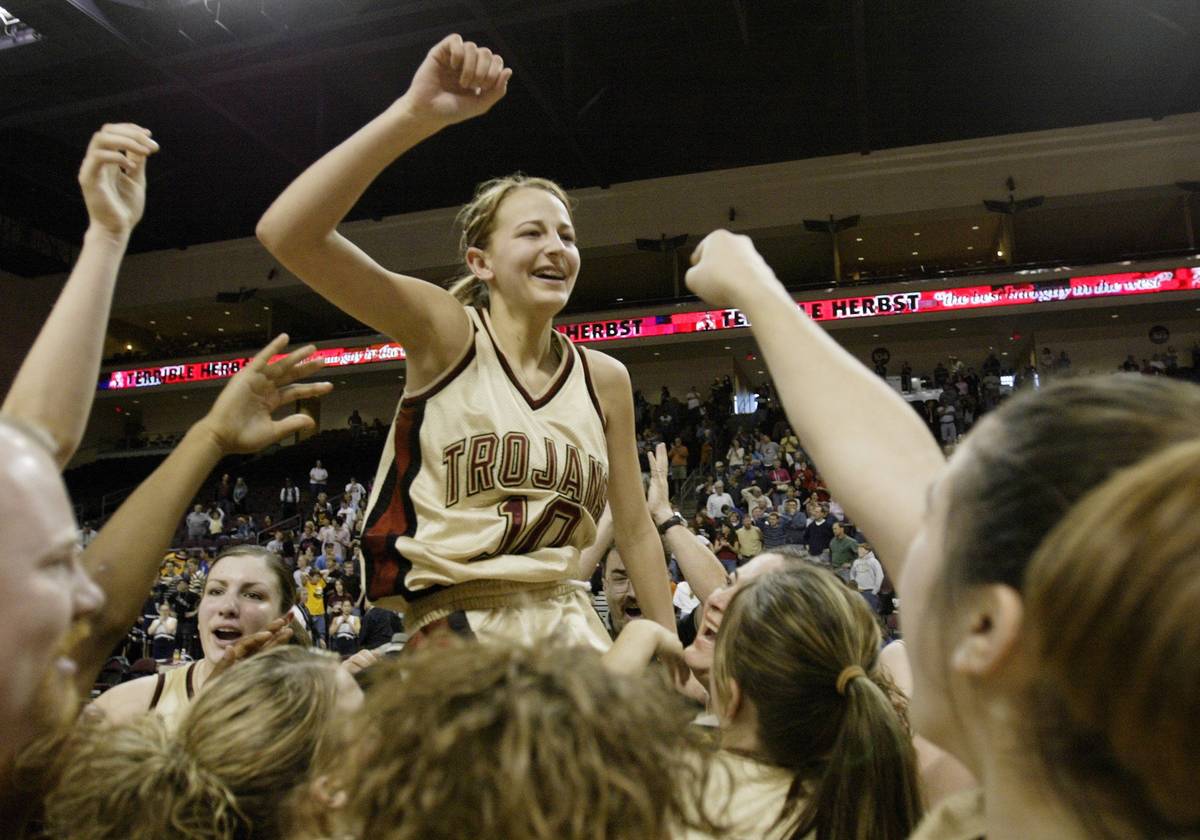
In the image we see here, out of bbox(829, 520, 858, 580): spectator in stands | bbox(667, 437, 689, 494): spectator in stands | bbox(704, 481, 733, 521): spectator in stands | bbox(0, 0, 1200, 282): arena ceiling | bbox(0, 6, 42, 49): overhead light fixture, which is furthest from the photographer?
bbox(667, 437, 689, 494): spectator in stands

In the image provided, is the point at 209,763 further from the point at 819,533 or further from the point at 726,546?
the point at 819,533

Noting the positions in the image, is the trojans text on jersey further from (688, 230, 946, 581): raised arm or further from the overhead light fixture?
the overhead light fixture

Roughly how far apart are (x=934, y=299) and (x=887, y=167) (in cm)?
270

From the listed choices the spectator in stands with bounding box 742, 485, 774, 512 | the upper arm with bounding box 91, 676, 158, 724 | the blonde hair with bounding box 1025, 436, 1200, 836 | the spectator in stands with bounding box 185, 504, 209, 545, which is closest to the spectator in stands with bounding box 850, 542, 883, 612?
the spectator in stands with bounding box 742, 485, 774, 512

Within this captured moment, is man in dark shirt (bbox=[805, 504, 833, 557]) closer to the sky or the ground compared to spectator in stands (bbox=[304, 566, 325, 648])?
closer to the sky

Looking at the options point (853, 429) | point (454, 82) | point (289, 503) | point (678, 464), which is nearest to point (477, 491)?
point (454, 82)

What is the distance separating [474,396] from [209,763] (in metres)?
1.13

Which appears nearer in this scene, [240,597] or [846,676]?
[846,676]

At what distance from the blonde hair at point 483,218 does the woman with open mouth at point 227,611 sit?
1.05 m

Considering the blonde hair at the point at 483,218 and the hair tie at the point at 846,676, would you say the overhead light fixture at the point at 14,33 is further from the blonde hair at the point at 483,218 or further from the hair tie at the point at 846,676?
the hair tie at the point at 846,676

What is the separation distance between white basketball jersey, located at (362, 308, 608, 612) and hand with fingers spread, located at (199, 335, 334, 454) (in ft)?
1.75

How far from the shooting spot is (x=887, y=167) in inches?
725

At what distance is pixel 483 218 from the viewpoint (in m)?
2.42

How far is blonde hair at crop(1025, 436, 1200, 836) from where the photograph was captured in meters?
0.65
